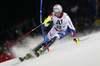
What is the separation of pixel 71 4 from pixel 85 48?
5.78 meters

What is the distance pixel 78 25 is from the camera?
10047 mm

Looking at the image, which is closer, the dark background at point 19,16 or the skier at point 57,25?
the skier at point 57,25

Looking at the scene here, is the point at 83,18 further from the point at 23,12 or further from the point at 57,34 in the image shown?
the point at 57,34

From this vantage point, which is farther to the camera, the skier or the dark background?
the dark background

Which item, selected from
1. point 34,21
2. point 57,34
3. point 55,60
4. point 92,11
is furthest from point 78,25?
point 55,60

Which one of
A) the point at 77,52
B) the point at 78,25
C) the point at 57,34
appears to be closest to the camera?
the point at 77,52

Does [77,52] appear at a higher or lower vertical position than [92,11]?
lower

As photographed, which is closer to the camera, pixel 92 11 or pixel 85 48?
pixel 85 48

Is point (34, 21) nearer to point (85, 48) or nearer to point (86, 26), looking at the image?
point (86, 26)

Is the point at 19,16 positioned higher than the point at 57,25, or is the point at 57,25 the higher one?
the point at 19,16

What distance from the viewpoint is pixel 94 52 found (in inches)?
186

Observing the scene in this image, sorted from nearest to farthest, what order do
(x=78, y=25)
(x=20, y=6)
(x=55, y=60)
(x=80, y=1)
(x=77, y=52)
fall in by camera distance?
(x=55, y=60)
(x=77, y=52)
(x=20, y=6)
(x=78, y=25)
(x=80, y=1)

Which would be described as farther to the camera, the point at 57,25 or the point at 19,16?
the point at 19,16

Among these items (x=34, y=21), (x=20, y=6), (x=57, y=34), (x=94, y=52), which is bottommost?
(x=94, y=52)
